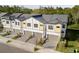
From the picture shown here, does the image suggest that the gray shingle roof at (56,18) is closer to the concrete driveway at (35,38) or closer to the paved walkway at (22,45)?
the concrete driveway at (35,38)

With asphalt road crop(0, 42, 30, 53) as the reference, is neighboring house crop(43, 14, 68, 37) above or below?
above

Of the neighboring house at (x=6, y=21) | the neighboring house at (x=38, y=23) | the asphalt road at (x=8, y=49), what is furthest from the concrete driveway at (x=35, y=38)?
the neighboring house at (x=6, y=21)

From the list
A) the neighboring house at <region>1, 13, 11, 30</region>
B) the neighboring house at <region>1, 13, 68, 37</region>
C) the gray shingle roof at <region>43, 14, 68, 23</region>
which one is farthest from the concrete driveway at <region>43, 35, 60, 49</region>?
the neighboring house at <region>1, 13, 11, 30</region>

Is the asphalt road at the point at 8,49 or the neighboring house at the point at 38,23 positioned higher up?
the neighboring house at the point at 38,23

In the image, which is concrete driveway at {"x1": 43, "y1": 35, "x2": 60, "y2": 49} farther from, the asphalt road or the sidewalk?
the asphalt road

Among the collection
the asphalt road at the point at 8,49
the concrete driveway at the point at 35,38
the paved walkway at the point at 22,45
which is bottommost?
the asphalt road at the point at 8,49

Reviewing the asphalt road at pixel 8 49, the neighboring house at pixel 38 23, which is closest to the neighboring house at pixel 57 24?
the neighboring house at pixel 38 23

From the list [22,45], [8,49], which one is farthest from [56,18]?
[8,49]

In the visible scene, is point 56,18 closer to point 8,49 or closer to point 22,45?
point 22,45
